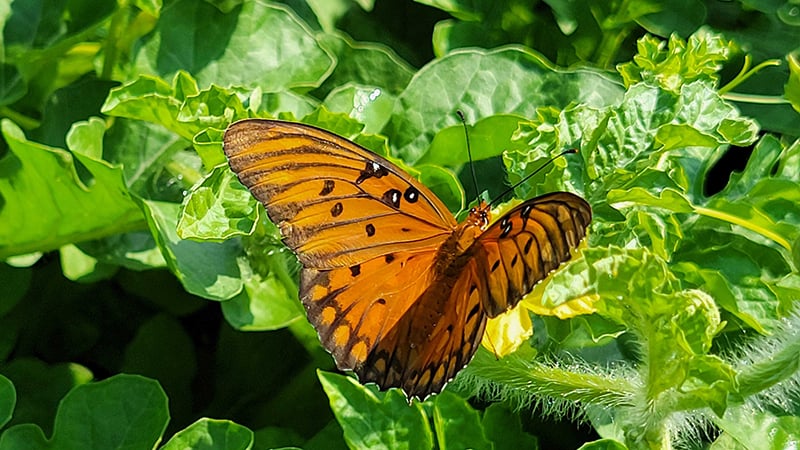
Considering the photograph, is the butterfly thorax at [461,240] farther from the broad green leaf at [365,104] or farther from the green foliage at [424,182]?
the broad green leaf at [365,104]

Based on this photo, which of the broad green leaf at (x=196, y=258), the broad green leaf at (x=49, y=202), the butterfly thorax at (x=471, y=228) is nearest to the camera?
the butterfly thorax at (x=471, y=228)

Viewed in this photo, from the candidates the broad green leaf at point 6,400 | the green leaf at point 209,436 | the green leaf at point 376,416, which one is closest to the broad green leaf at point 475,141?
the green leaf at point 376,416

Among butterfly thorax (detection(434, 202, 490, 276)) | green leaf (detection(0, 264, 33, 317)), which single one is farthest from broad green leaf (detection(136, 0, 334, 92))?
butterfly thorax (detection(434, 202, 490, 276))

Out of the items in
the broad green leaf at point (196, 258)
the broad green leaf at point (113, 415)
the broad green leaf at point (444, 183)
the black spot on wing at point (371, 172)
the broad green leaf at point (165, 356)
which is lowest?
the broad green leaf at point (165, 356)

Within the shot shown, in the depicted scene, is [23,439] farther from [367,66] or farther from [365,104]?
[367,66]

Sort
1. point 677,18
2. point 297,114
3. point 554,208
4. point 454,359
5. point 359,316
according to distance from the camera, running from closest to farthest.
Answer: point 554,208 → point 454,359 → point 359,316 → point 297,114 → point 677,18

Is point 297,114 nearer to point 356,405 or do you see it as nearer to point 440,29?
point 440,29

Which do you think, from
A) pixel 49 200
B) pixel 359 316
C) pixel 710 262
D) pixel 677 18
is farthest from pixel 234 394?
pixel 677 18
